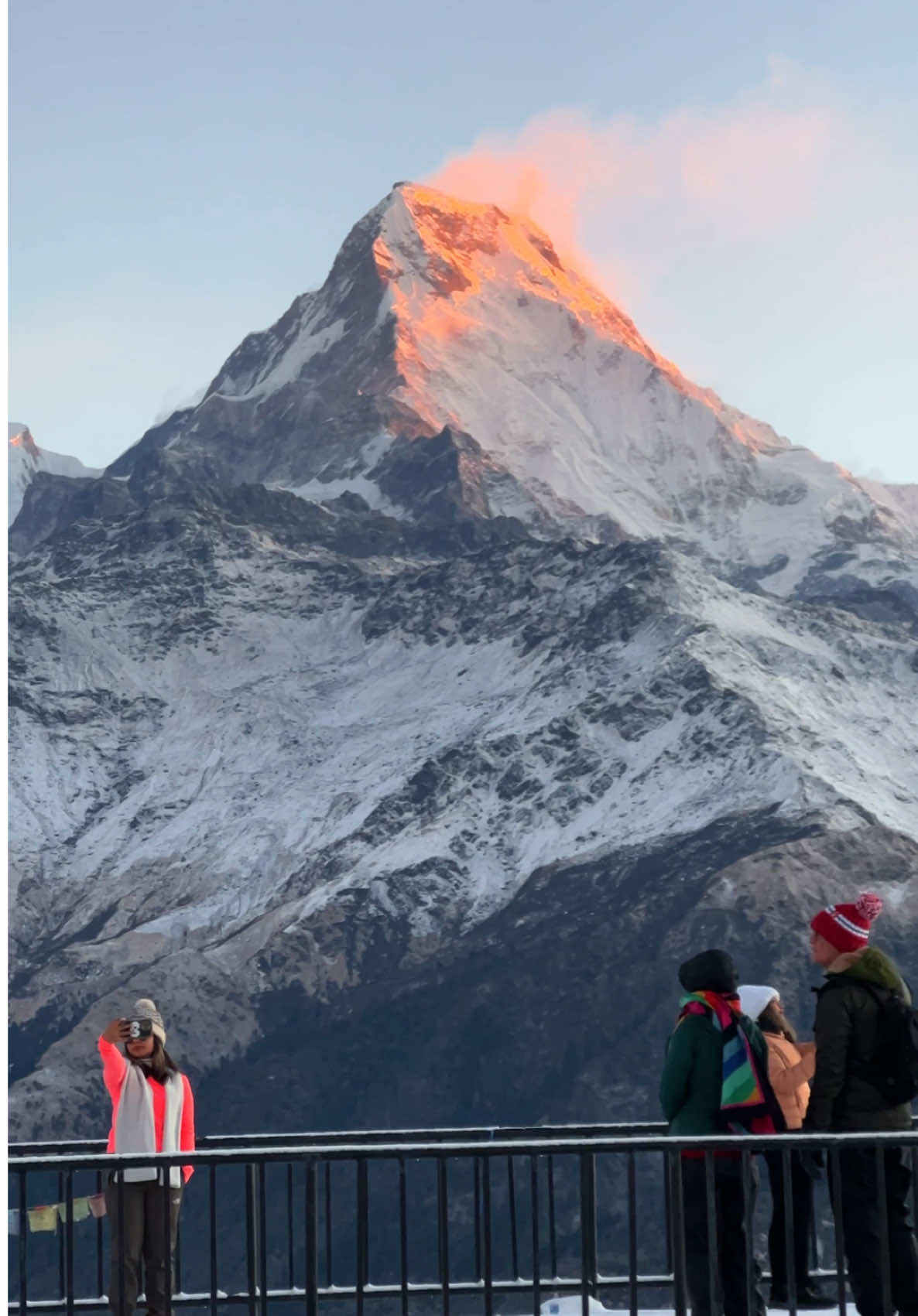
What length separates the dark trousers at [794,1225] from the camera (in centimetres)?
1195

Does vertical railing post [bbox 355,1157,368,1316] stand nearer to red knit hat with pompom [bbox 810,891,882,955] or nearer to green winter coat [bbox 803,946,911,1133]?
green winter coat [bbox 803,946,911,1133]

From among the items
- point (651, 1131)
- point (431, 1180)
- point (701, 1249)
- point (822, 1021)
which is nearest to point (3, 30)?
point (822, 1021)

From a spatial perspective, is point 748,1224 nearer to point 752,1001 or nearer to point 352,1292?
point 752,1001

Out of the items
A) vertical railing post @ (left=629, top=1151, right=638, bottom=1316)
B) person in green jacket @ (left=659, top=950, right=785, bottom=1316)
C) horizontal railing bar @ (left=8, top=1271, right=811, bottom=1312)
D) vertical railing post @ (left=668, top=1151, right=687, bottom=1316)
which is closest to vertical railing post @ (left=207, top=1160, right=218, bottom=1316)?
horizontal railing bar @ (left=8, top=1271, right=811, bottom=1312)

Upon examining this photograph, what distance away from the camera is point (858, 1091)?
11062 mm

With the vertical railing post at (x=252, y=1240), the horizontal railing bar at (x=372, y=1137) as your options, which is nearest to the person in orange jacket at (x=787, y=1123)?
the horizontal railing bar at (x=372, y=1137)

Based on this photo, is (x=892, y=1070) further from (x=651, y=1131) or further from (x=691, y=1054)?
(x=651, y=1131)

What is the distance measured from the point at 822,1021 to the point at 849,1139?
634mm

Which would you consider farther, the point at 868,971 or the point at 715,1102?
the point at 715,1102

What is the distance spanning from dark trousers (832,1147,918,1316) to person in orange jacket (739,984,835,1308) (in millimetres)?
413

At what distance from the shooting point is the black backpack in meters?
10.9

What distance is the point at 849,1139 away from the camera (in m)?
10.7

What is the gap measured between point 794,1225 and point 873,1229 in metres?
0.99

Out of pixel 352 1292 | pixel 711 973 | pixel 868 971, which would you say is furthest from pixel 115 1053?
pixel 868 971
